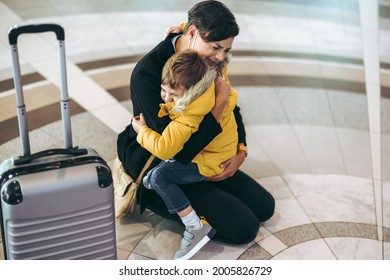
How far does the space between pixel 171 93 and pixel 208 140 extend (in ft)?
0.79

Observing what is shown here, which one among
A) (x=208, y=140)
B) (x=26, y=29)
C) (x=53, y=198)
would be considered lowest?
(x=208, y=140)

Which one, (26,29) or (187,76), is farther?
(187,76)

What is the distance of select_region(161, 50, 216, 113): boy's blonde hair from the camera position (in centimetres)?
183

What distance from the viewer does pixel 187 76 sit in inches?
72.1

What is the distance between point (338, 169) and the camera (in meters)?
2.75

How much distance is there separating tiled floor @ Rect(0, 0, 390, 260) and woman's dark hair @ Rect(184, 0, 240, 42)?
836mm

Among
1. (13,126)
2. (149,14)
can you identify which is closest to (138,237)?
(13,126)

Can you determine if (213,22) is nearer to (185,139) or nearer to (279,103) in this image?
(185,139)

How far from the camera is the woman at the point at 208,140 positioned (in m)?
1.93

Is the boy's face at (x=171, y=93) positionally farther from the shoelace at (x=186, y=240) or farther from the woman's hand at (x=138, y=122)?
the shoelace at (x=186, y=240)

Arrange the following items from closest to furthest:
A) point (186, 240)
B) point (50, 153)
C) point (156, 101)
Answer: point (50, 153)
point (156, 101)
point (186, 240)

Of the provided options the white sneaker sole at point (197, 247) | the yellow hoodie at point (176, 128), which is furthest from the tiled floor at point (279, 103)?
the yellow hoodie at point (176, 128)

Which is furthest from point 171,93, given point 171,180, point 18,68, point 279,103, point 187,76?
point 279,103

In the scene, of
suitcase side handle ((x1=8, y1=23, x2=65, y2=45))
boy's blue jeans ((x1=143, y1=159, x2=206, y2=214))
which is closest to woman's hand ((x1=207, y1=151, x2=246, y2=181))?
boy's blue jeans ((x1=143, y1=159, x2=206, y2=214))
